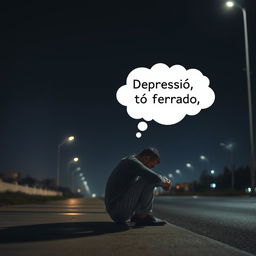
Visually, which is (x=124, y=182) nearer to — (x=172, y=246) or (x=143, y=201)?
(x=143, y=201)

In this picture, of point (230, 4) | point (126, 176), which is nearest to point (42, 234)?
point (126, 176)

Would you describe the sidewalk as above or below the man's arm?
below

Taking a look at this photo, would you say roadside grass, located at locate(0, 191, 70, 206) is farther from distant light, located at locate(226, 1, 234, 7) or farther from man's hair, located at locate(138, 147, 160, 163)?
distant light, located at locate(226, 1, 234, 7)

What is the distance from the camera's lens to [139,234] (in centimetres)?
684

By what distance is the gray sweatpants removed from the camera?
25.1 ft

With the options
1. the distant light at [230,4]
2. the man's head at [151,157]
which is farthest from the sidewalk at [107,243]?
the distant light at [230,4]

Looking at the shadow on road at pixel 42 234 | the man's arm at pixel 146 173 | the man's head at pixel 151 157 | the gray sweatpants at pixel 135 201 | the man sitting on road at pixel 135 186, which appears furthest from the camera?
the gray sweatpants at pixel 135 201

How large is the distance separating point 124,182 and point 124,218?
A: 765 millimetres

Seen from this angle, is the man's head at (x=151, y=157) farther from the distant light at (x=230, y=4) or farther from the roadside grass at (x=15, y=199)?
the distant light at (x=230, y=4)

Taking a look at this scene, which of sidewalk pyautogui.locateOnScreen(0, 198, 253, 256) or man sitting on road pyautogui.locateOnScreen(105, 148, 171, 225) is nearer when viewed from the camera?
sidewalk pyautogui.locateOnScreen(0, 198, 253, 256)

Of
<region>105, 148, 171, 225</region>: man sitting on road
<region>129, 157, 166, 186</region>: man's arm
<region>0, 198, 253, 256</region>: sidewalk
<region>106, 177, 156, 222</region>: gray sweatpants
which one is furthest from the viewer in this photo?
<region>106, 177, 156, 222</region>: gray sweatpants

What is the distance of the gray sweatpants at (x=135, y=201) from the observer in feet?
25.1

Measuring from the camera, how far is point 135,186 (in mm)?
7676

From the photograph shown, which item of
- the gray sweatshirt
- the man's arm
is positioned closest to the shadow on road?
the gray sweatshirt
